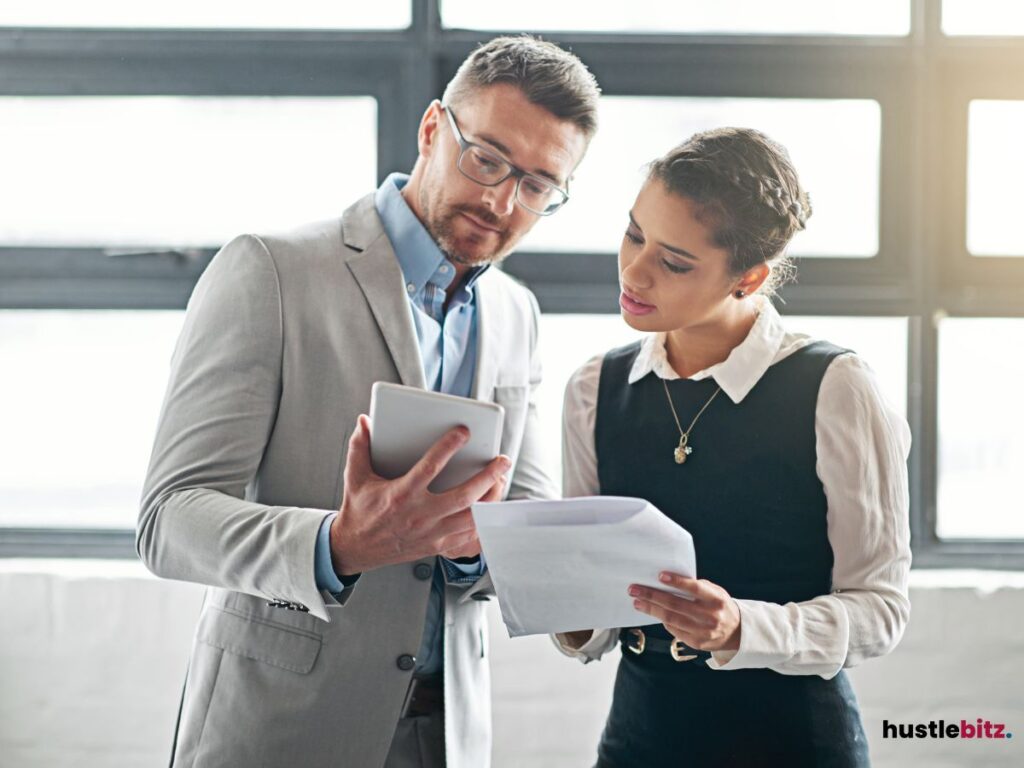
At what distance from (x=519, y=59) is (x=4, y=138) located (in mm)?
1790

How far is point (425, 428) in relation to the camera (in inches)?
45.2

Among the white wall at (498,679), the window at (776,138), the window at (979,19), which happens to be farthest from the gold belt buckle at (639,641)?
the window at (979,19)

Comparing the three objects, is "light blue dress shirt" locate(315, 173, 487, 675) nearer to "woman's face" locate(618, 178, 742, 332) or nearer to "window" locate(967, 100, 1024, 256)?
"woman's face" locate(618, 178, 742, 332)

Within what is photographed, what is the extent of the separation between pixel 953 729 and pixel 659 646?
1.37 m

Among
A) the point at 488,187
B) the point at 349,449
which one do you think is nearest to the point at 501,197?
the point at 488,187

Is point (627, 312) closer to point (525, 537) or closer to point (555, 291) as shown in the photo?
point (525, 537)

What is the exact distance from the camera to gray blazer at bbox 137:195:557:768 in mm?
1416

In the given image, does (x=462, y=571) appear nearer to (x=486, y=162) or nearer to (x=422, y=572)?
(x=422, y=572)

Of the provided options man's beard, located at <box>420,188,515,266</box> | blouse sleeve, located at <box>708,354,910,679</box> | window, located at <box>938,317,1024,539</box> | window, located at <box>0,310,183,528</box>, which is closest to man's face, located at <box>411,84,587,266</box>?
man's beard, located at <box>420,188,515,266</box>

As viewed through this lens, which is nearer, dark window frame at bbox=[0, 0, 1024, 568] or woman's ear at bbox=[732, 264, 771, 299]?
woman's ear at bbox=[732, 264, 771, 299]

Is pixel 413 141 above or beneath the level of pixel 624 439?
above

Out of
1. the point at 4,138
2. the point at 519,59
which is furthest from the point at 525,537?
the point at 4,138

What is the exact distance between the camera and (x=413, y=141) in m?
2.63

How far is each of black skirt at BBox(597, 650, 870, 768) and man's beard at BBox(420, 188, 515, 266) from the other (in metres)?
0.67
